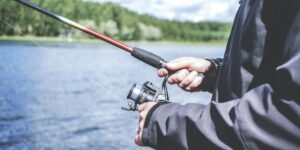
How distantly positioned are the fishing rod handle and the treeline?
4940 centimetres

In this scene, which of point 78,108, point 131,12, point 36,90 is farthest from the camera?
point 131,12

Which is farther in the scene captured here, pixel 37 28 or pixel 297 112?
pixel 37 28

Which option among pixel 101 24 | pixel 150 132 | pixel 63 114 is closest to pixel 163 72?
pixel 150 132

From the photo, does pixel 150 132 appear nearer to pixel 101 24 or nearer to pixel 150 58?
pixel 150 58

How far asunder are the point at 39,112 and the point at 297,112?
13.3m

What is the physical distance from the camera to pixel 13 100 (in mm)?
15711

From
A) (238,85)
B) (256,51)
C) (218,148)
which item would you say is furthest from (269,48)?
(218,148)

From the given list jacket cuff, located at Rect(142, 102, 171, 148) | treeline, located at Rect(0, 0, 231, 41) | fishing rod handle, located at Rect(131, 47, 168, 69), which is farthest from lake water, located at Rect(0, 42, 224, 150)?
treeline, located at Rect(0, 0, 231, 41)

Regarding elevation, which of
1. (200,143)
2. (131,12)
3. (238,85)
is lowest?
(131,12)

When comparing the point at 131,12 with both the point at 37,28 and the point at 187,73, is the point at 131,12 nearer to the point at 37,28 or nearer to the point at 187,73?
the point at 37,28

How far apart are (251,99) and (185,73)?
1154 mm

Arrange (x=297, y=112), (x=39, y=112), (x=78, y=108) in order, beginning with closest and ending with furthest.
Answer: (x=297, y=112)
(x=39, y=112)
(x=78, y=108)

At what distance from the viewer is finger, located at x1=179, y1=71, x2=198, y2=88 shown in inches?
109

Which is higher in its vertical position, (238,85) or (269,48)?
(269,48)
